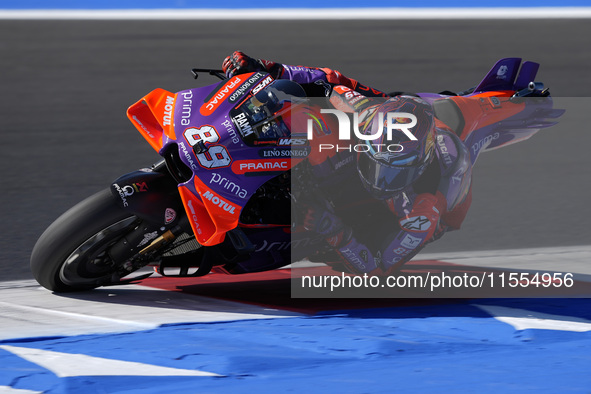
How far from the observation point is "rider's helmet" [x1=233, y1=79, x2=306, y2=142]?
13.5 feet

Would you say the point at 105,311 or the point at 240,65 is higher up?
the point at 240,65

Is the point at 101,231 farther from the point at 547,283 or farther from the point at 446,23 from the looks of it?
the point at 446,23

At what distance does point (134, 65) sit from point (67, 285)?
21.5 feet

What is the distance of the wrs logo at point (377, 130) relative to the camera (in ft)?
14.0

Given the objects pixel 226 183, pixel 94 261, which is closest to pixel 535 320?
pixel 226 183

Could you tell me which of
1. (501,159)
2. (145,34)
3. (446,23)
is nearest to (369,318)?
(501,159)

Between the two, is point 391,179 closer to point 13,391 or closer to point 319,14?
point 13,391

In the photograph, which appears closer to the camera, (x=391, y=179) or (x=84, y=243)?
(x=84, y=243)

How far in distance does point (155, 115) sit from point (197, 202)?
54cm

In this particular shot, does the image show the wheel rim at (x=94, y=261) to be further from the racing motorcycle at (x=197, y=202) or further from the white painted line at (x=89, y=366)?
the white painted line at (x=89, y=366)

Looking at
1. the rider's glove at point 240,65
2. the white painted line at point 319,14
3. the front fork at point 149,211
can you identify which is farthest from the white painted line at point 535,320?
the white painted line at point 319,14

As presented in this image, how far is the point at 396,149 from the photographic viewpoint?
4262 millimetres

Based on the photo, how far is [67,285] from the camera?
456 centimetres

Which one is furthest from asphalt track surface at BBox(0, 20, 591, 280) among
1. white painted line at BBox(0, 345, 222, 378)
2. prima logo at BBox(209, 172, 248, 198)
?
white painted line at BBox(0, 345, 222, 378)
